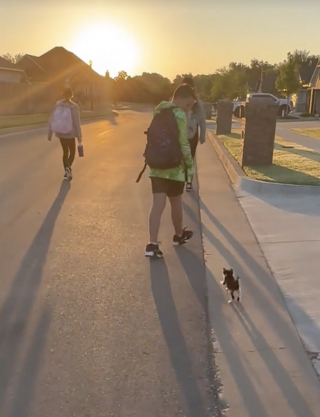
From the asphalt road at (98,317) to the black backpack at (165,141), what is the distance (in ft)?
3.49

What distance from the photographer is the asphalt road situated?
2.99m

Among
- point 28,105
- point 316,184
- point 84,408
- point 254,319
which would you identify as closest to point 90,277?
point 254,319

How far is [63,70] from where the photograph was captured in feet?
201

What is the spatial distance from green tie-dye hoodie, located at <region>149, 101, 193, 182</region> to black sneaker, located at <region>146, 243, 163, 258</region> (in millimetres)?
769

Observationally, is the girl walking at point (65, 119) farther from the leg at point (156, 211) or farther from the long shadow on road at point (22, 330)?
the leg at point (156, 211)

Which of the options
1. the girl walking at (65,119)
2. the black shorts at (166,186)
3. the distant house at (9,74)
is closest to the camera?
the black shorts at (166,186)

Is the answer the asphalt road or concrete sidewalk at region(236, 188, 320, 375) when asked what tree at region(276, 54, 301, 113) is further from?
the asphalt road

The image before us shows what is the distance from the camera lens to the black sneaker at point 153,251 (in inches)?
211

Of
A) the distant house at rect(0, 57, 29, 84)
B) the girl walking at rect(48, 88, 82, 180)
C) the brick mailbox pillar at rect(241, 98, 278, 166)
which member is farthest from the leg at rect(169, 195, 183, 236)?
the distant house at rect(0, 57, 29, 84)

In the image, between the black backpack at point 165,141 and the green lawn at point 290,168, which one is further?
the green lawn at point 290,168

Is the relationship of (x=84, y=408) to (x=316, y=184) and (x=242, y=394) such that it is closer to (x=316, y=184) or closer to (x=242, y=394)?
(x=242, y=394)

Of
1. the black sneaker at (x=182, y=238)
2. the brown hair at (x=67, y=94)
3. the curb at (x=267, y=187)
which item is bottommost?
the black sneaker at (x=182, y=238)

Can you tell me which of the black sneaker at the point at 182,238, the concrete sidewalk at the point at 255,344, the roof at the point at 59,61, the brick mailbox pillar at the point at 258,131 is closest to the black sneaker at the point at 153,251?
the black sneaker at the point at 182,238

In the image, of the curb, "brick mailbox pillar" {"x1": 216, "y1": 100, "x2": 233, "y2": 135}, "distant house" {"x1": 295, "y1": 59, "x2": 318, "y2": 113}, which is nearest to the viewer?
the curb
